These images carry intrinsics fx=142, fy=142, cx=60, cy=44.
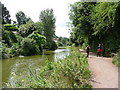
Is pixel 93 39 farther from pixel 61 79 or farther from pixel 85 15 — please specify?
pixel 61 79

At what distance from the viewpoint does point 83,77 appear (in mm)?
6305

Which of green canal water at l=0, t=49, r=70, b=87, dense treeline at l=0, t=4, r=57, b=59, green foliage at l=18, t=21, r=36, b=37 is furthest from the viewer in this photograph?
green foliage at l=18, t=21, r=36, b=37

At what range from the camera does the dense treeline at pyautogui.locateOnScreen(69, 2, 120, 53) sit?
1369cm

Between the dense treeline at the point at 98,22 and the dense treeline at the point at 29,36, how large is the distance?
419 inches

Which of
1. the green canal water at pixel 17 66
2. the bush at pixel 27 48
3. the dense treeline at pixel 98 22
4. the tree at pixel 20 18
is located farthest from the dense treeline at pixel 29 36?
the tree at pixel 20 18

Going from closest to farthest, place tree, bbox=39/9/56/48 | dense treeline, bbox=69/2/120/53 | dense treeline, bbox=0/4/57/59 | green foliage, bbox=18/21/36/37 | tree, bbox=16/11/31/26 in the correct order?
dense treeline, bbox=69/2/120/53 < dense treeline, bbox=0/4/57/59 < green foliage, bbox=18/21/36/37 < tree, bbox=39/9/56/48 < tree, bbox=16/11/31/26

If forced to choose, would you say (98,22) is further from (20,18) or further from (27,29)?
(20,18)

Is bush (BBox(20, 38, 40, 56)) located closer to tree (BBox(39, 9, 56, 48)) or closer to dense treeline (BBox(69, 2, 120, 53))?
dense treeline (BBox(69, 2, 120, 53))

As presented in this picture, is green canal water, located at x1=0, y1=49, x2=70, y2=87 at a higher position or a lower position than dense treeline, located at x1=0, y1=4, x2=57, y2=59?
lower

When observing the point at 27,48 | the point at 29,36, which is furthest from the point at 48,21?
the point at 27,48

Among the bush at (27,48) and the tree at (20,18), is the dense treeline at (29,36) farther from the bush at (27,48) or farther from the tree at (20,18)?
the tree at (20,18)

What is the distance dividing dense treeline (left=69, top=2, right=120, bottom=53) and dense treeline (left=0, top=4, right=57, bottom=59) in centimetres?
1064

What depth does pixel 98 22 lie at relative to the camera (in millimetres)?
16172

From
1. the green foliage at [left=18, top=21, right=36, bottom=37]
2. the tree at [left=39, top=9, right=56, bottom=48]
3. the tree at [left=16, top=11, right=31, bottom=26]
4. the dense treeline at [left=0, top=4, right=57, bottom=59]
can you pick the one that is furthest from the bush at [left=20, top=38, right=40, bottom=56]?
the tree at [left=16, top=11, right=31, bottom=26]
